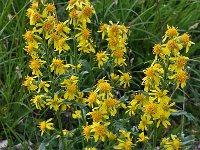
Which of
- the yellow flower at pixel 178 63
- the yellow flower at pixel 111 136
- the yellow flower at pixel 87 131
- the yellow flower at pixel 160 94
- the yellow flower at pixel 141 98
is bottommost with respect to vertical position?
the yellow flower at pixel 111 136

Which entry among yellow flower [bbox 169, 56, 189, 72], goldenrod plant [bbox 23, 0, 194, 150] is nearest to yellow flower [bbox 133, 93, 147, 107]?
goldenrod plant [bbox 23, 0, 194, 150]

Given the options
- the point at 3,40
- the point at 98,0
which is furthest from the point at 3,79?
the point at 98,0

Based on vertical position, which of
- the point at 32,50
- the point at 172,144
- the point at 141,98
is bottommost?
the point at 172,144

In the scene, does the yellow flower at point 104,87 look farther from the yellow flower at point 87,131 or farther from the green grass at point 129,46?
the green grass at point 129,46

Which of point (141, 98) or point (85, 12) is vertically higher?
point (85, 12)

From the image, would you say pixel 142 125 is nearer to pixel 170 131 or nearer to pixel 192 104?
pixel 170 131

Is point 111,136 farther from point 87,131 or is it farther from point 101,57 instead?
point 101,57

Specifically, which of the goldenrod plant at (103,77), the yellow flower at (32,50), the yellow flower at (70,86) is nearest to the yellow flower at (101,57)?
the goldenrod plant at (103,77)

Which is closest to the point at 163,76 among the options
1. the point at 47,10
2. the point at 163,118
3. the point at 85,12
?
the point at 163,118
